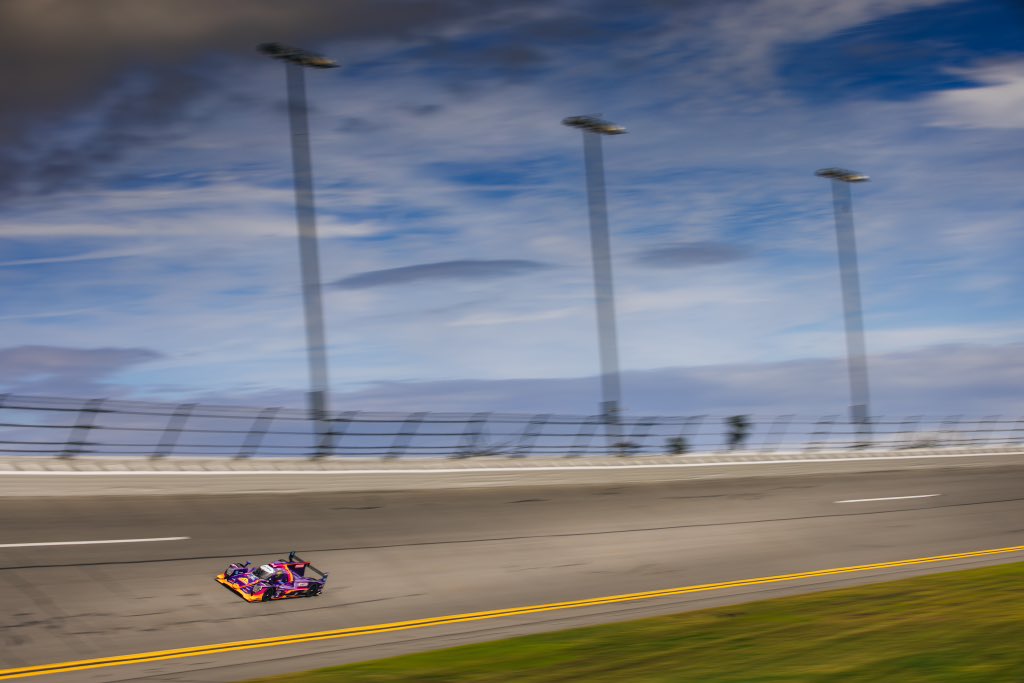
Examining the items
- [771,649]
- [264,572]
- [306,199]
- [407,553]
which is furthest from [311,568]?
[306,199]

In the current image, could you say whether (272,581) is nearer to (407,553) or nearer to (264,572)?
(264,572)

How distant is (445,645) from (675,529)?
8247 mm

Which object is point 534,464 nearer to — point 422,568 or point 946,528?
point 946,528

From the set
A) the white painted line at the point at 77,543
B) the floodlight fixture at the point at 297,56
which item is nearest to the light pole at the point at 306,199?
the floodlight fixture at the point at 297,56

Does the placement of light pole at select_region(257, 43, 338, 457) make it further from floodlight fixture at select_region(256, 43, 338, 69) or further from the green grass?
the green grass

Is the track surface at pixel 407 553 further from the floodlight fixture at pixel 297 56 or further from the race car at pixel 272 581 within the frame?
the floodlight fixture at pixel 297 56

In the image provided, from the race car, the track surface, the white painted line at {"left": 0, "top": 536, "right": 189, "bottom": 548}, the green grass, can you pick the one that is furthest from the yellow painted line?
the white painted line at {"left": 0, "top": 536, "right": 189, "bottom": 548}

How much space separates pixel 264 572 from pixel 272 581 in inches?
7.6

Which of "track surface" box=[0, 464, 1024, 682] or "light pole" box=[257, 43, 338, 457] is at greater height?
"light pole" box=[257, 43, 338, 457]

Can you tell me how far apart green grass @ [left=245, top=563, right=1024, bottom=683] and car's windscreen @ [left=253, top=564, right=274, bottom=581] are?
2746mm

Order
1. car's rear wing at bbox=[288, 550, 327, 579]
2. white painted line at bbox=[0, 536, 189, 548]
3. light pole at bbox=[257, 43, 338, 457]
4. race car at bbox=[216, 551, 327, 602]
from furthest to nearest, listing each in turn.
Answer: light pole at bbox=[257, 43, 338, 457] → white painted line at bbox=[0, 536, 189, 548] → car's rear wing at bbox=[288, 550, 327, 579] → race car at bbox=[216, 551, 327, 602]

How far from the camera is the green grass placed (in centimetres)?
798

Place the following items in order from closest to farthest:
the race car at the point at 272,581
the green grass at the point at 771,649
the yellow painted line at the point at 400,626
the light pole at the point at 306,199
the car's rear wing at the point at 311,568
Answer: the green grass at the point at 771,649 < the yellow painted line at the point at 400,626 < the race car at the point at 272,581 < the car's rear wing at the point at 311,568 < the light pole at the point at 306,199

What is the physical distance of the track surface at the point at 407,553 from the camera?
10.3 metres
